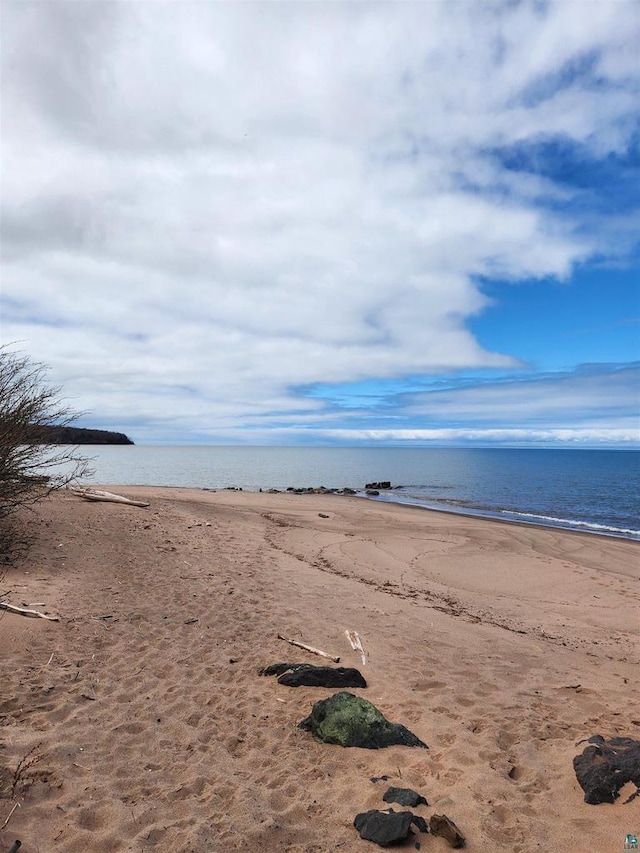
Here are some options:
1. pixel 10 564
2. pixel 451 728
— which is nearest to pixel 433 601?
pixel 451 728

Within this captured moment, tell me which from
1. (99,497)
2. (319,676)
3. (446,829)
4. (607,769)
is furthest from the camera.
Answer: (99,497)

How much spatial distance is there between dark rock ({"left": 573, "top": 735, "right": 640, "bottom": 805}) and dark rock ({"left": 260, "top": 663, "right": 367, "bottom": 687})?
2.53 metres

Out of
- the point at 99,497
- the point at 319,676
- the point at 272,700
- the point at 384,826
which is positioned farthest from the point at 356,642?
the point at 99,497

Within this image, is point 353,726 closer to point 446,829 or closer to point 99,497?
point 446,829

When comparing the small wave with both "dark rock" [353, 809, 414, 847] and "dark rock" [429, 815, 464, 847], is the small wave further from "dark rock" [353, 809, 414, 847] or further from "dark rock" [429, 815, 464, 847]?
"dark rock" [353, 809, 414, 847]

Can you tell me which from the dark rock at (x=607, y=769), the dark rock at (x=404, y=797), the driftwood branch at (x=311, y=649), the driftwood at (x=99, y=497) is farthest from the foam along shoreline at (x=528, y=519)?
the dark rock at (x=404, y=797)

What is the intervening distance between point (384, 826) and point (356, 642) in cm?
400

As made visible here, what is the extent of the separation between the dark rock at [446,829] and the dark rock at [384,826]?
0.53 ft

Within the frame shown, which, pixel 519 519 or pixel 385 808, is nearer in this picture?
pixel 385 808

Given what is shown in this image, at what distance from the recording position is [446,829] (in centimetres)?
373

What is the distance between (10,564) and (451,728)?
831 cm

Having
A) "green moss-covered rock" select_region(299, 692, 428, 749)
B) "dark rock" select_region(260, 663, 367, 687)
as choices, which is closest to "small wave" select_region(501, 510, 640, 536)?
"dark rock" select_region(260, 663, 367, 687)

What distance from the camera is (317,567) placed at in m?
13.7

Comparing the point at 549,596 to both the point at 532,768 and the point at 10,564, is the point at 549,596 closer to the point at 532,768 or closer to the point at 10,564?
the point at 532,768
